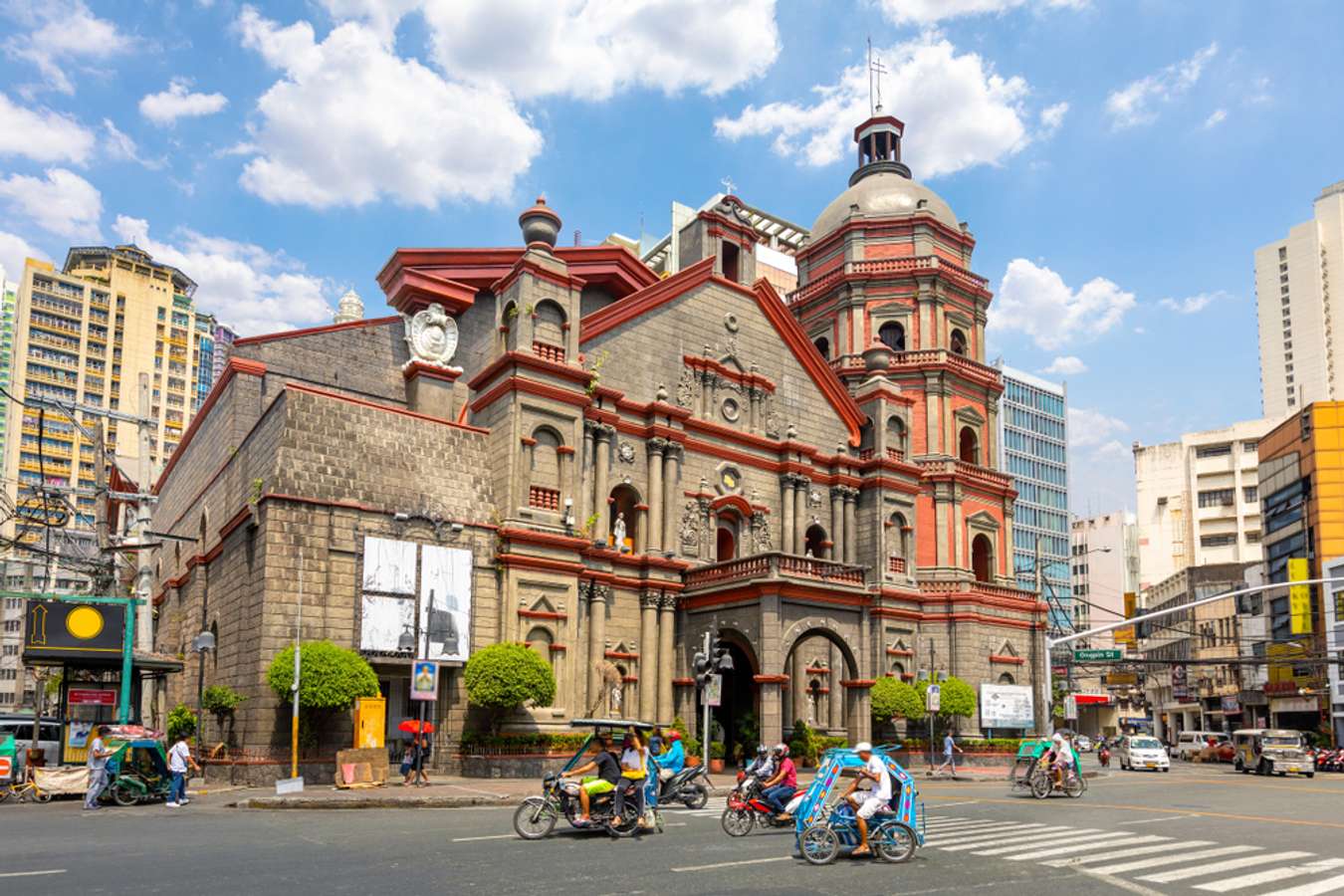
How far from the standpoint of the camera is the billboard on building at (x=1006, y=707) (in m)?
44.5

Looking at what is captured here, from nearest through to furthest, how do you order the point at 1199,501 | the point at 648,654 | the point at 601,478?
1. the point at 601,478
2. the point at 648,654
3. the point at 1199,501

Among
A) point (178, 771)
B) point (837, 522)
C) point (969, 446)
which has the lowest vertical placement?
point (178, 771)

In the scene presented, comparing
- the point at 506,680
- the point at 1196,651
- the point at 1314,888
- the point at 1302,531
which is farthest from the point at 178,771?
the point at 1196,651

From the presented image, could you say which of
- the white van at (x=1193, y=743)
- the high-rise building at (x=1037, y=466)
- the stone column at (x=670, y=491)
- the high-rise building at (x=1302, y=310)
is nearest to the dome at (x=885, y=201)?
the stone column at (x=670, y=491)

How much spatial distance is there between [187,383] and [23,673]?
40.7 m

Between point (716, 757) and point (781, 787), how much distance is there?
1762 centimetres

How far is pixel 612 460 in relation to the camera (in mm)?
38375

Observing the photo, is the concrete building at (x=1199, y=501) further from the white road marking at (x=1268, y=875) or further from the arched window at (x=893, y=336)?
the white road marking at (x=1268, y=875)

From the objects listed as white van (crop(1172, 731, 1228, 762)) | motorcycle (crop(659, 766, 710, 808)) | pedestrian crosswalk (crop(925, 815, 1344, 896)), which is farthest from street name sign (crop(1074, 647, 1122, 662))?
white van (crop(1172, 731, 1228, 762))

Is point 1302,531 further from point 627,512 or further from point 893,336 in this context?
point 627,512

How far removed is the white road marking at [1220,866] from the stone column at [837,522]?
91.2ft

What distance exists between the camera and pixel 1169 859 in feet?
51.0

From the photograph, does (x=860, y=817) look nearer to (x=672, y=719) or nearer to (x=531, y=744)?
(x=531, y=744)

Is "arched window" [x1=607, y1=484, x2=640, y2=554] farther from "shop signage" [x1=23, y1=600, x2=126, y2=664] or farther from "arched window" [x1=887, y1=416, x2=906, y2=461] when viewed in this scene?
"shop signage" [x1=23, y1=600, x2=126, y2=664]
